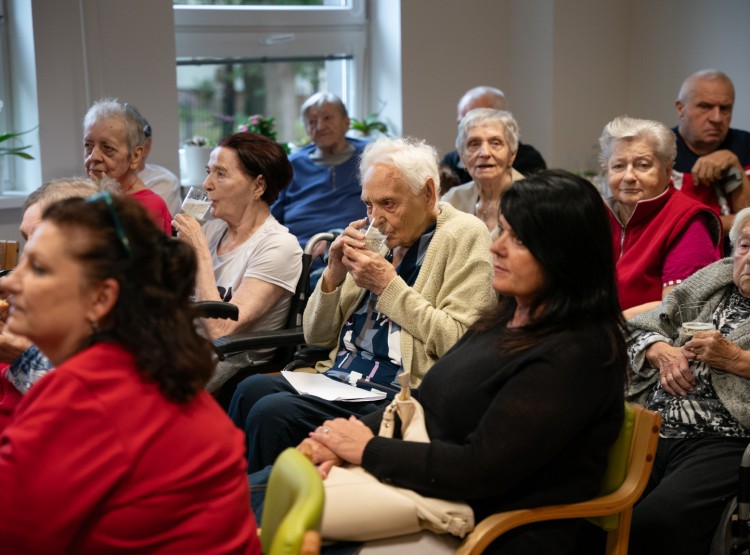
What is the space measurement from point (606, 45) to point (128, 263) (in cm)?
416

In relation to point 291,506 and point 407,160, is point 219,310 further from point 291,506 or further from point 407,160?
point 291,506

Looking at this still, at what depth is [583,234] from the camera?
68.6 inches

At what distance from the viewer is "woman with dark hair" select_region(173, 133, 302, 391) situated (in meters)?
2.94

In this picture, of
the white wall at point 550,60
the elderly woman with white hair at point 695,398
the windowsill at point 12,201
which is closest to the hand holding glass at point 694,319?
the elderly woman with white hair at point 695,398

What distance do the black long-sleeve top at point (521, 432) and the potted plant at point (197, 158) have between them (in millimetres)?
2968

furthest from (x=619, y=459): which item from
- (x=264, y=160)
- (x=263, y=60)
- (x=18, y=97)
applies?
(x=263, y=60)

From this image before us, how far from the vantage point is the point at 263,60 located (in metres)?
4.92

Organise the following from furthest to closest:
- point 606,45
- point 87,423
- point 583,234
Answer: point 606,45 → point 583,234 → point 87,423

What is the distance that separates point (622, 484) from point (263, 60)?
142 inches

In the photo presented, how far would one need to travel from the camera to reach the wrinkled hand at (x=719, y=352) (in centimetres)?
224

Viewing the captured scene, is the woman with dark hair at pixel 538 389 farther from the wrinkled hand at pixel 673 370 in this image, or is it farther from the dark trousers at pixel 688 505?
the wrinkled hand at pixel 673 370

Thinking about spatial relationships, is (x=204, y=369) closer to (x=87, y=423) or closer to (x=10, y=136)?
(x=87, y=423)

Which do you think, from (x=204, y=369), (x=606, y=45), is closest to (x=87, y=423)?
(x=204, y=369)

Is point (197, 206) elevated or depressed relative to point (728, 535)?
elevated
